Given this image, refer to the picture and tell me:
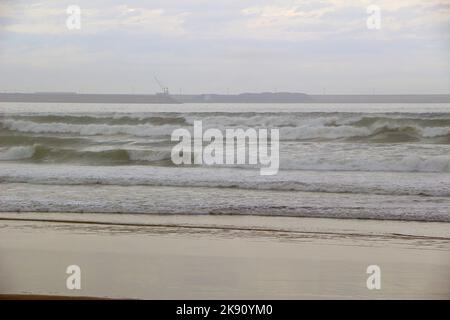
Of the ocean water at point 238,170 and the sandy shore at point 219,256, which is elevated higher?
the ocean water at point 238,170

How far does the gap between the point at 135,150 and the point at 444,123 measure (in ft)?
30.4

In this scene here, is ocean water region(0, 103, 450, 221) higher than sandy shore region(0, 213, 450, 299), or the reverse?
ocean water region(0, 103, 450, 221)

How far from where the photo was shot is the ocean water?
7.18 metres

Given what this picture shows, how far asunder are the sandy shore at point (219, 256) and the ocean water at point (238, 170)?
58 cm

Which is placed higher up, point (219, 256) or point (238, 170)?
point (238, 170)

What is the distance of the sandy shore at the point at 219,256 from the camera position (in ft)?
12.7

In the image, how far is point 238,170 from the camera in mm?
10680

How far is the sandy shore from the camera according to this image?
3.87 metres

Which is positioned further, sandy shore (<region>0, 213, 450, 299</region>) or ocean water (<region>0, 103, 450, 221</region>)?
ocean water (<region>0, 103, 450, 221</region>)

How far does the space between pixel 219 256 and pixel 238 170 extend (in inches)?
234

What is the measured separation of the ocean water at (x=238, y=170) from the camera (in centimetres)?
718

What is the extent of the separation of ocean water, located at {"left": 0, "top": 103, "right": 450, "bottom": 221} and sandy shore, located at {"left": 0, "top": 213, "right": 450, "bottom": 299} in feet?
1.90

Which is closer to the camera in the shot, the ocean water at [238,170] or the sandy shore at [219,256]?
the sandy shore at [219,256]
